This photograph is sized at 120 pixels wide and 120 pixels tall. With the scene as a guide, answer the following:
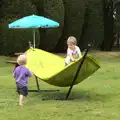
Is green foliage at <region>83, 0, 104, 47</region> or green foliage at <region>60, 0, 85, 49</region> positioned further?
green foliage at <region>83, 0, 104, 47</region>

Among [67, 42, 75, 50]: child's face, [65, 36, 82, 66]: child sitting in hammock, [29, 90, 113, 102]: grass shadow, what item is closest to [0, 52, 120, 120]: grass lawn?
[29, 90, 113, 102]: grass shadow

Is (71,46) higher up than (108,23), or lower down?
higher up

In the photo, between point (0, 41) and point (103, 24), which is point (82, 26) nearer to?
point (103, 24)

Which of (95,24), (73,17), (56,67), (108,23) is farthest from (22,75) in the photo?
(95,24)

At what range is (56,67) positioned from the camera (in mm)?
10430

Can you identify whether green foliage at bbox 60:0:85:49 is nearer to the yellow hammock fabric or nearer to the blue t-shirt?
the yellow hammock fabric

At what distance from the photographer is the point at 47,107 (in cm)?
810

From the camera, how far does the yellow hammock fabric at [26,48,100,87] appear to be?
8.77 meters

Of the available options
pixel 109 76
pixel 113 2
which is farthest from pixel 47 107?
pixel 113 2

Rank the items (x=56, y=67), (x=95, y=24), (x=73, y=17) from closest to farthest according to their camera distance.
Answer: (x=56, y=67)
(x=73, y=17)
(x=95, y=24)

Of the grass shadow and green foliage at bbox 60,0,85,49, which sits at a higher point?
the grass shadow

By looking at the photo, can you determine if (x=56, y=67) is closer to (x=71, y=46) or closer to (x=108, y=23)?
(x=71, y=46)

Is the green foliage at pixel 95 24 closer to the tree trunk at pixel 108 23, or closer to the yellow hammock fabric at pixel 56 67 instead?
the tree trunk at pixel 108 23

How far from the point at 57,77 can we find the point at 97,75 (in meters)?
5.46
